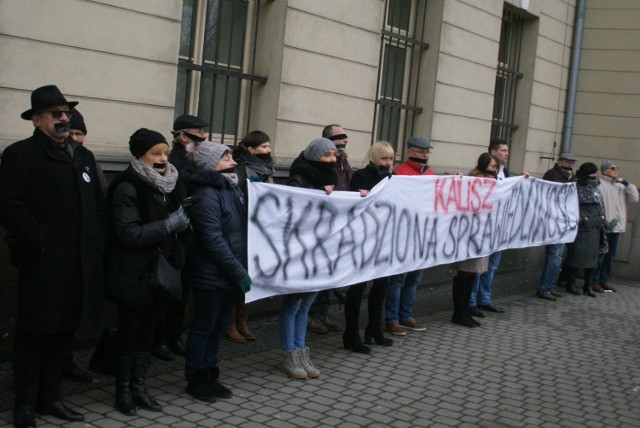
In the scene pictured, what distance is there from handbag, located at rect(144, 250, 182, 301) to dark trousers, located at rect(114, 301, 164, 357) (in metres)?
0.16

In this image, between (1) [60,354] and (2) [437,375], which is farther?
(2) [437,375]

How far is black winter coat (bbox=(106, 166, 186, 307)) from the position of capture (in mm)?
4785

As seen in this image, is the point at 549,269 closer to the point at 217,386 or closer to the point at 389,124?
the point at 389,124

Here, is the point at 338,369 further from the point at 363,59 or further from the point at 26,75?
the point at 363,59

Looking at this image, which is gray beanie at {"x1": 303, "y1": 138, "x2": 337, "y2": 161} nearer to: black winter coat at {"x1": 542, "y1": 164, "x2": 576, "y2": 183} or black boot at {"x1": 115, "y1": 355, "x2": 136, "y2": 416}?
black boot at {"x1": 115, "y1": 355, "x2": 136, "y2": 416}

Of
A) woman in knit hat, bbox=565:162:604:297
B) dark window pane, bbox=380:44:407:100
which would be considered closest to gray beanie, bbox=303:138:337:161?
dark window pane, bbox=380:44:407:100

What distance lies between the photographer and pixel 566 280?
1154 cm

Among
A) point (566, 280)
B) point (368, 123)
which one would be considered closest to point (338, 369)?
point (368, 123)

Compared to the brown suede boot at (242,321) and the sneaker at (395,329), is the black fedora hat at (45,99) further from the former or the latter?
the sneaker at (395,329)

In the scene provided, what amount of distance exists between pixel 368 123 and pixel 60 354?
19.2 ft

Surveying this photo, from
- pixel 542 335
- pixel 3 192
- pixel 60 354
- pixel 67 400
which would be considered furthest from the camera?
pixel 542 335

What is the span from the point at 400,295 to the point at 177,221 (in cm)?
352

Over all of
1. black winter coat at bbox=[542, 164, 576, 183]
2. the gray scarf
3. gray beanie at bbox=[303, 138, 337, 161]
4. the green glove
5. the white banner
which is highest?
gray beanie at bbox=[303, 138, 337, 161]

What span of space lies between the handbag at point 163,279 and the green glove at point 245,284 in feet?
1.47
